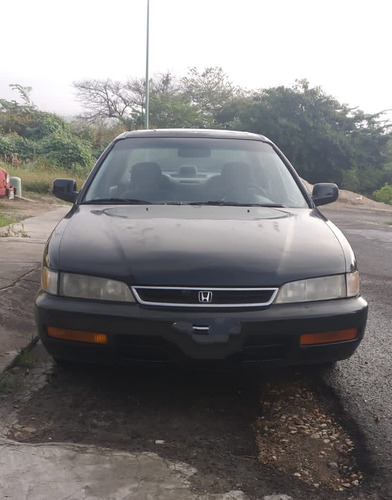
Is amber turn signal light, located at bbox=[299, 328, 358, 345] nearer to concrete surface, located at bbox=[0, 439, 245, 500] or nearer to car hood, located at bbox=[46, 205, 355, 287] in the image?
car hood, located at bbox=[46, 205, 355, 287]

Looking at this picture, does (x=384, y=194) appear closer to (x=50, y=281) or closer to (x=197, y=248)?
(x=197, y=248)

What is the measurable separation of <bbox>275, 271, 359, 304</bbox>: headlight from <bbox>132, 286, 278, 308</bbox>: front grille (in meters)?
0.10

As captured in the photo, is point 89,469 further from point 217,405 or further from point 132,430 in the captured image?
point 217,405

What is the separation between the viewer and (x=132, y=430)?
2754 millimetres

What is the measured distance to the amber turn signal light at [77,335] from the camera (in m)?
2.84

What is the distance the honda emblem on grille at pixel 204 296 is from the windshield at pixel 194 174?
1.30 m

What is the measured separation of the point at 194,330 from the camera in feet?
8.98

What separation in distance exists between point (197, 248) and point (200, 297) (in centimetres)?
A: 32

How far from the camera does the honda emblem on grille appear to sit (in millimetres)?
2795

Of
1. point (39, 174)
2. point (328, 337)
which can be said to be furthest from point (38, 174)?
point (328, 337)

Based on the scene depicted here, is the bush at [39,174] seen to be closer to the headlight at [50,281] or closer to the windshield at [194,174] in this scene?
the windshield at [194,174]

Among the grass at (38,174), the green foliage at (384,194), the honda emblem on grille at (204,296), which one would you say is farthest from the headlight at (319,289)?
the green foliage at (384,194)

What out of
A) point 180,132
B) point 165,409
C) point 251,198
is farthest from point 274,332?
point 180,132

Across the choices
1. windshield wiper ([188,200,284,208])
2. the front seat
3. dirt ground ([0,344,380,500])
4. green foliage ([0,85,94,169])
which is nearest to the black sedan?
dirt ground ([0,344,380,500])
